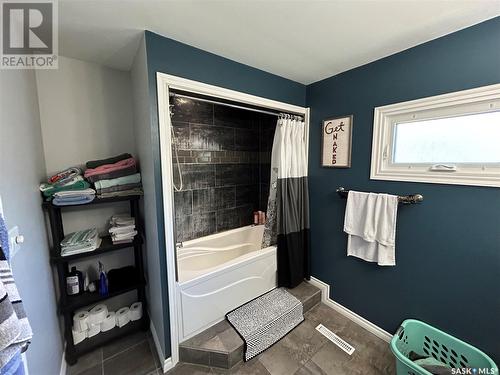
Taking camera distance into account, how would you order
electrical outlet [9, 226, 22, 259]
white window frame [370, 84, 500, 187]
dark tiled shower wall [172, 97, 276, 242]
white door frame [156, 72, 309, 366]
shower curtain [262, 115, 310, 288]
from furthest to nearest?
dark tiled shower wall [172, 97, 276, 242] → shower curtain [262, 115, 310, 288] → white door frame [156, 72, 309, 366] → white window frame [370, 84, 500, 187] → electrical outlet [9, 226, 22, 259]

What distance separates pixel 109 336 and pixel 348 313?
2182 mm

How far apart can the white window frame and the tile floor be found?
4.62 ft

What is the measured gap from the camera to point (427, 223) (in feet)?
4.69

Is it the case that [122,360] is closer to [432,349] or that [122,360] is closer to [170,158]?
[170,158]

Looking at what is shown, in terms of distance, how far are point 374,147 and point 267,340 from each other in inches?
72.2

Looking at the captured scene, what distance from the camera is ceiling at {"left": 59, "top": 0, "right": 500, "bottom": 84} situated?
3.40 feet

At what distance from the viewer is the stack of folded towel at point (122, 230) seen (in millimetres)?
1604

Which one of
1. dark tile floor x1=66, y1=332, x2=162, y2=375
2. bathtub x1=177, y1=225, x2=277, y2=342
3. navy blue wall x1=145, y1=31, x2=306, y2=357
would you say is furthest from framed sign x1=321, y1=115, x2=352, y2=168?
dark tile floor x1=66, y1=332, x2=162, y2=375

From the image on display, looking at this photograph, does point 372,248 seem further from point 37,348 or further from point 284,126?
point 37,348

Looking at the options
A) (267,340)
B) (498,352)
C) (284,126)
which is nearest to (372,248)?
(498,352)

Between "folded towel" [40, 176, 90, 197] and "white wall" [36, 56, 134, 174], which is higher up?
"white wall" [36, 56, 134, 174]

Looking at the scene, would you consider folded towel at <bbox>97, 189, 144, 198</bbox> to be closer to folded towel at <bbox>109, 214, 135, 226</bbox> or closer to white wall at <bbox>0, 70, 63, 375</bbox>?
folded towel at <bbox>109, 214, 135, 226</bbox>

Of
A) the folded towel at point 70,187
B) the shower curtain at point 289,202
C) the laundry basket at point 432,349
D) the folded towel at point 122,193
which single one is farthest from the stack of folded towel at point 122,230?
the laundry basket at point 432,349

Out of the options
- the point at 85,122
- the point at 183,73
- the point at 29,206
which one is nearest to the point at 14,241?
the point at 29,206
